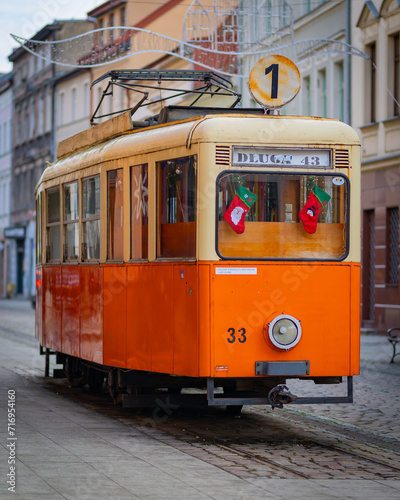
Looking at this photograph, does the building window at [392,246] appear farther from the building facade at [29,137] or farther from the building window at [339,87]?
the building facade at [29,137]

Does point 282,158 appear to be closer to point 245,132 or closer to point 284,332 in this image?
point 245,132

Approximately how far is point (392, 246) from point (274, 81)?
1764cm

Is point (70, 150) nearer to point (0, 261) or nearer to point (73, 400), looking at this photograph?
point (73, 400)

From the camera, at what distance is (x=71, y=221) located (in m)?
13.4

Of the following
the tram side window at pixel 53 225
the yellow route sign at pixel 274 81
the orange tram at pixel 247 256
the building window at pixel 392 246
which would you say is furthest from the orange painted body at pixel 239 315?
the building window at pixel 392 246

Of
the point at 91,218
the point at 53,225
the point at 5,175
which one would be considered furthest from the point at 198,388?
the point at 5,175

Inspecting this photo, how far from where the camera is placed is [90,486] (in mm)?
7562

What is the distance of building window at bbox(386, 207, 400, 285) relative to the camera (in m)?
27.7

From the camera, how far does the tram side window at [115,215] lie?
1143cm

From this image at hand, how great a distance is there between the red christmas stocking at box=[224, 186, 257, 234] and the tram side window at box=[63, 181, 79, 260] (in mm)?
3535

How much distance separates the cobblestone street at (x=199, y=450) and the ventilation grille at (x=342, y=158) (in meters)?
2.53

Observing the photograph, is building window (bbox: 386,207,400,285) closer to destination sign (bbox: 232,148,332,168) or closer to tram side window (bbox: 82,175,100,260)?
tram side window (bbox: 82,175,100,260)

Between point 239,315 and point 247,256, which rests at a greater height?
point 247,256

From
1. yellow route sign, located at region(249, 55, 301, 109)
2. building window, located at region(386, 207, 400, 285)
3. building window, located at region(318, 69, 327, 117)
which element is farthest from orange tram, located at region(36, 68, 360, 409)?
building window, located at region(318, 69, 327, 117)
